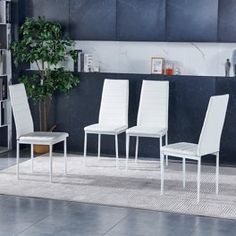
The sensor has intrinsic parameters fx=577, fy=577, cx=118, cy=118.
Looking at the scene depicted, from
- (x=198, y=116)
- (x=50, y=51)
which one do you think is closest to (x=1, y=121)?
(x=50, y=51)

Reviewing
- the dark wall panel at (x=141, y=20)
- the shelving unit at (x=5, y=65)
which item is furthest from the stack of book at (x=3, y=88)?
the dark wall panel at (x=141, y=20)

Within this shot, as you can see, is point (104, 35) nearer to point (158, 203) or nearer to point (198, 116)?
point (198, 116)

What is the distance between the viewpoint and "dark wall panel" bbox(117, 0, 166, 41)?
7059 millimetres

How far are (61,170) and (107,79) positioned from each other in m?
1.34

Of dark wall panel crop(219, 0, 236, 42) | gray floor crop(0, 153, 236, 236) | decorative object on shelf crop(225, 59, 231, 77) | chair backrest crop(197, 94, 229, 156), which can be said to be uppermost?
dark wall panel crop(219, 0, 236, 42)

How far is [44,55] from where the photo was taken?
7.19 m

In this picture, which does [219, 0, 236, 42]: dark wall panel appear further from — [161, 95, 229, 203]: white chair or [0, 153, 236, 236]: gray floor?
[0, 153, 236, 236]: gray floor

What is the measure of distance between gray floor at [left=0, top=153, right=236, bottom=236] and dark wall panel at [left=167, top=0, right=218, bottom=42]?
270 centimetres

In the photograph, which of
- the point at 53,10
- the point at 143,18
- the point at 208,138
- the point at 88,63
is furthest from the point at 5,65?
the point at 208,138

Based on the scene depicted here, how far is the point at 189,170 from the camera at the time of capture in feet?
21.7

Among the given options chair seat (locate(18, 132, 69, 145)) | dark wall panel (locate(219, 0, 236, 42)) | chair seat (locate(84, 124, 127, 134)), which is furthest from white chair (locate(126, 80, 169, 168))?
chair seat (locate(18, 132, 69, 145))

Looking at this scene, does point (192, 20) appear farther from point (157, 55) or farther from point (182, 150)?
point (182, 150)

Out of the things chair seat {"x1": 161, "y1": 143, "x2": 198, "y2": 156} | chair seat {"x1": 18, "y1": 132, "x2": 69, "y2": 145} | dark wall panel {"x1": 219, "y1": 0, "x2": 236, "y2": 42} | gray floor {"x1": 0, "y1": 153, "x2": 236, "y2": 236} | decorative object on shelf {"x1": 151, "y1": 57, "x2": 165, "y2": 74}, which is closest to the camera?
gray floor {"x1": 0, "y1": 153, "x2": 236, "y2": 236}

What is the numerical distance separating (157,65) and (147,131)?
1.10 metres
